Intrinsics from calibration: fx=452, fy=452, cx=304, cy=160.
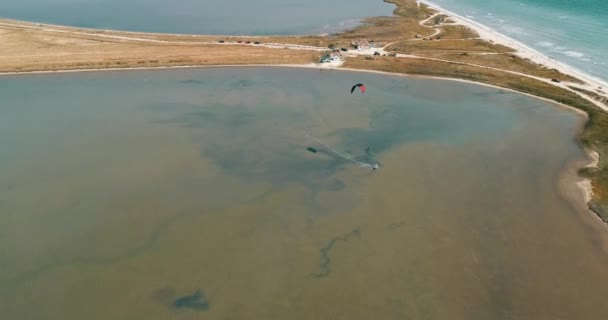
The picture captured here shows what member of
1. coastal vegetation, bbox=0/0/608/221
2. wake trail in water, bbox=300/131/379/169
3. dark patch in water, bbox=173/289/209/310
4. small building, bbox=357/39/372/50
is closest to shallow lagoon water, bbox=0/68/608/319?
Answer: dark patch in water, bbox=173/289/209/310

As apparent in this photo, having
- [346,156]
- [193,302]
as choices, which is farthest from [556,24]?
[193,302]

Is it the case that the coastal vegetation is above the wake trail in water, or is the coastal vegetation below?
above

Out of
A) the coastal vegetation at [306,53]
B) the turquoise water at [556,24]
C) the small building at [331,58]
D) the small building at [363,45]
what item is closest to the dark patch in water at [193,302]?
the coastal vegetation at [306,53]

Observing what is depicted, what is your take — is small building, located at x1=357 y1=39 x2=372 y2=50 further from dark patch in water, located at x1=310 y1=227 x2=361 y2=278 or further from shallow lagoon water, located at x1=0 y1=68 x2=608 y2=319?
dark patch in water, located at x1=310 y1=227 x2=361 y2=278

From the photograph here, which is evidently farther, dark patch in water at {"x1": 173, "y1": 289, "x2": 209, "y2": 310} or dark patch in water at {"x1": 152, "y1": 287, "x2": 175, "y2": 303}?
dark patch in water at {"x1": 152, "y1": 287, "x2": 175, "y2": 303}

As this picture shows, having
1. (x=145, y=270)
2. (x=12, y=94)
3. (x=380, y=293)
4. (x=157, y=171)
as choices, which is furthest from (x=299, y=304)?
(x=12, y=94)

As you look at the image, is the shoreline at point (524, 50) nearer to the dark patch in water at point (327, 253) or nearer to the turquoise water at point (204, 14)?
the turquoise water at point (204, 14)
